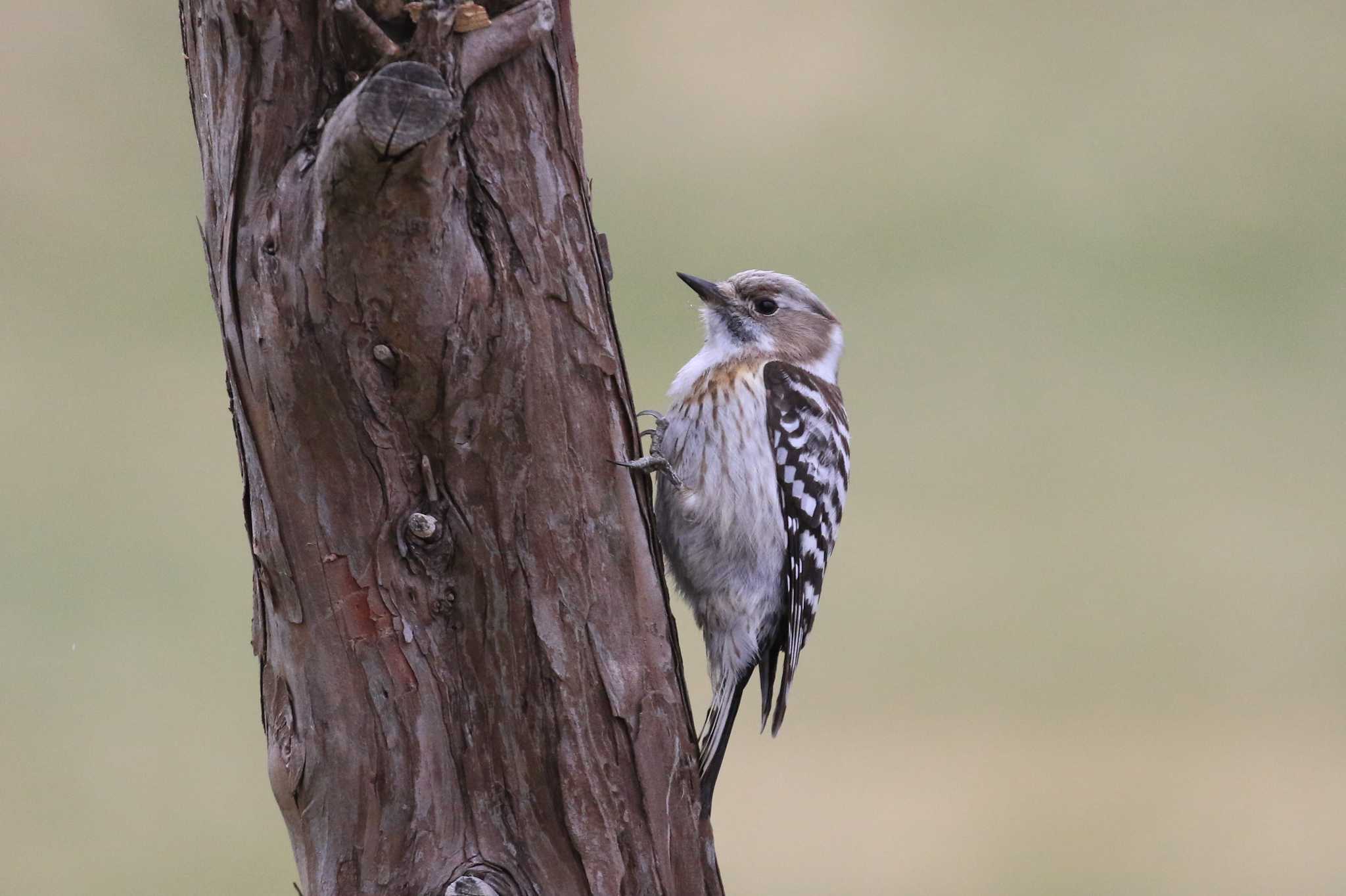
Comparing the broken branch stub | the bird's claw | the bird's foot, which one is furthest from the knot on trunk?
the broken branch stub

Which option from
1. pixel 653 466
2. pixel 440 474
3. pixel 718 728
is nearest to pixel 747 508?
pixel 718 728

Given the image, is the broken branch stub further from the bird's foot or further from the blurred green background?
the blurred green background

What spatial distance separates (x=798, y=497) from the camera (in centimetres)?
390

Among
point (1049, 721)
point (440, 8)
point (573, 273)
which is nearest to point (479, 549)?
point (573, 273)

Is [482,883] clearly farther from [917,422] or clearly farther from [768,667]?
[917,422]

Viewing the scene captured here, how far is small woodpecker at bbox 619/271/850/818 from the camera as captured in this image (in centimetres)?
374

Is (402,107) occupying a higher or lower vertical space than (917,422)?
higher

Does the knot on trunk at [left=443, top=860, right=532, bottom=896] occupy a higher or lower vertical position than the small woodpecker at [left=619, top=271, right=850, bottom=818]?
lower

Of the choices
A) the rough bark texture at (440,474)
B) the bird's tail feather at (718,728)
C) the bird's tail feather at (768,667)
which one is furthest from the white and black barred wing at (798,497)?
the rough bark texture at (440,474)

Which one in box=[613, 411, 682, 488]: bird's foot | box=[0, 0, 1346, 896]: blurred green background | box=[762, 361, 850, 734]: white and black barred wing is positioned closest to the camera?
box=[613, 411, 682, 488]: bird's foot

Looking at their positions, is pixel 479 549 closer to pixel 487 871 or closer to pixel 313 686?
pixel 313 686

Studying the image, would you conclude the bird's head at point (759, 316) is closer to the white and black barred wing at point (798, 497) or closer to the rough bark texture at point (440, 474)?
the white and black barred wing at point (798, 497)

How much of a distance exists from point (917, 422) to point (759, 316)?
19.0 feet

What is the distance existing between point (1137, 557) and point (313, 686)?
728cm
